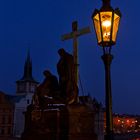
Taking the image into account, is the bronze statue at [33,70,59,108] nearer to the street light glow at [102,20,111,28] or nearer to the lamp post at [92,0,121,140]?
the lamp post at [92,0,121,140]

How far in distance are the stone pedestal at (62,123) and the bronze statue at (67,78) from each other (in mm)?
410

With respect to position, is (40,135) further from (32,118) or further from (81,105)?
(81,105)

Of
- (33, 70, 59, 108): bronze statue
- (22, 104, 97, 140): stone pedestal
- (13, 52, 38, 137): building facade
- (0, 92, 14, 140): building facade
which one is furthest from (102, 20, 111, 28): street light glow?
(0, 92, 14, 140): building facade

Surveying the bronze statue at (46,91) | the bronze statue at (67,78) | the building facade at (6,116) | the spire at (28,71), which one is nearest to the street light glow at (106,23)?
the bronze statue at (67,78)

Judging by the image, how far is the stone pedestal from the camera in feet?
29.3

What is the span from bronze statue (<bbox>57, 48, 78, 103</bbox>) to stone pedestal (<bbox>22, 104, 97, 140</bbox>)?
41cm

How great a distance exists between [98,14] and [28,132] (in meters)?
5.39

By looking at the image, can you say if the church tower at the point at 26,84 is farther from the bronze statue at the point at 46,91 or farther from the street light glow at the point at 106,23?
the street light glow at the point at 106,23

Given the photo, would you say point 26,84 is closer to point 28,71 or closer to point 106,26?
point 28,71

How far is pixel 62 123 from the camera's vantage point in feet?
→ 29.6

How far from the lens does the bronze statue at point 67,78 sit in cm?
941

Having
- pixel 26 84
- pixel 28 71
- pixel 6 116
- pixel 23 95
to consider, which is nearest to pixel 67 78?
pixel 6 116

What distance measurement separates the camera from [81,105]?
9188 mm

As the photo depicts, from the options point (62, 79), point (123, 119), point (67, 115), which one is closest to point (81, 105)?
point (67, 115)
